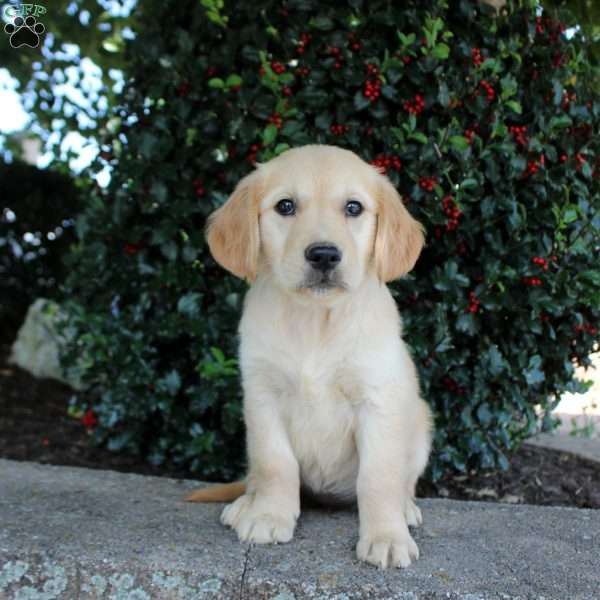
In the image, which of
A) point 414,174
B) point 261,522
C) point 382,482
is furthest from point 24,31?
point 382,482

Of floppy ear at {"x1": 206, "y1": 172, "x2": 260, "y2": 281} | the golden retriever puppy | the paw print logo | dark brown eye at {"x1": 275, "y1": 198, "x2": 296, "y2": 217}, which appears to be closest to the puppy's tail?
the golden retriever puppy

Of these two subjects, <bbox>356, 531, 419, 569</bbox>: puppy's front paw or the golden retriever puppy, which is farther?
the golden retriever puppy

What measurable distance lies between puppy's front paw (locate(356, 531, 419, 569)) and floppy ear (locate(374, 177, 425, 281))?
913mm

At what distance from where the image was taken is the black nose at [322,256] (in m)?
2.54

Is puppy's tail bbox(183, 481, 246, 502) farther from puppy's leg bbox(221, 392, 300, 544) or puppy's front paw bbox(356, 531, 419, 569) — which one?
puppy's front paw bbox(356, 531, 419, 569)

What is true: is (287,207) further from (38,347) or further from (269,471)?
(38,347)

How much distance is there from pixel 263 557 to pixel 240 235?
1.12 metres

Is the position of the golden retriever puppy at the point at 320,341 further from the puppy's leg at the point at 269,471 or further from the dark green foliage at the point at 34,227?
the dark green foliage at the point at 34,227

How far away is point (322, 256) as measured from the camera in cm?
254

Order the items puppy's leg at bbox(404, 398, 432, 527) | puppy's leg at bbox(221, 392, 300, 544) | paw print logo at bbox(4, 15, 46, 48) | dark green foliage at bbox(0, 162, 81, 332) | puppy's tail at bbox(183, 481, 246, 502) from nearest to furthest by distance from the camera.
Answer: puppy's leg at bbox(221, 392, 300, 544) < puppy's leg at bbox(404, 398, 432, 527) < puppy's tail at bbox(183, 481, 246, 502) < paw print logo at bbox(4, 15, 46, 48) < dark green foliage at bbox(0, 162, 81, 332)

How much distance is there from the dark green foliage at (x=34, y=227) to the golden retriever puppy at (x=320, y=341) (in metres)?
5.27

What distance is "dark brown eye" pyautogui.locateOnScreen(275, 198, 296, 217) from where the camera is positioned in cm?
278

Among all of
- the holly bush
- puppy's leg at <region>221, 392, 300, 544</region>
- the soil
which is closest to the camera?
puppy's leg at <region>221, 392, 300, 544</region>

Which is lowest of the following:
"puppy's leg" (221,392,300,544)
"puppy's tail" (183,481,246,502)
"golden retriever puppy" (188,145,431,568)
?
"puppy's tail" (183,481,246,502)
